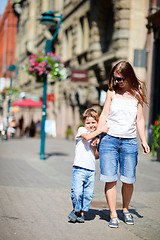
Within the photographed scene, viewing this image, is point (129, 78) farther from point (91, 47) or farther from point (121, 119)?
point (91, 47)

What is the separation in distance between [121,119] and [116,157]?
44 cm

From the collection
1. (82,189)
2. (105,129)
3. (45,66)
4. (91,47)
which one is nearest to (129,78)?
(105,129)

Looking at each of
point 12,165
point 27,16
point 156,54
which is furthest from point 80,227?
point 27,16

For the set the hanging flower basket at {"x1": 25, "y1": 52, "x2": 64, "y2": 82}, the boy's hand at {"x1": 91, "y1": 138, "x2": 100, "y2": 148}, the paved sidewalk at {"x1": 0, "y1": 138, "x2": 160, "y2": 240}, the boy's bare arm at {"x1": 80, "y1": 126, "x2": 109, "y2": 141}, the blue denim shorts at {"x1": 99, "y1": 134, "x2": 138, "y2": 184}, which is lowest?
the paved sidewalk at {"x1": 0, "y1": 138, "x2": 160, "y2": 240}

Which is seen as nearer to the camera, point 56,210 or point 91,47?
point 56,210

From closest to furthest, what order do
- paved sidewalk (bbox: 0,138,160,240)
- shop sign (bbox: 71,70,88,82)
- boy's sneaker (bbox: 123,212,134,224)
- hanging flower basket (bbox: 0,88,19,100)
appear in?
paved sidewalk (bbox: 0,138,160,240) → boy's sneaker (bbox: 123,212,134,224) → shop sign (bbox: 71,70,88,82) → hanging flower basket (bbox: 0,88,19,100)

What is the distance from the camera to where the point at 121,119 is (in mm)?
5480

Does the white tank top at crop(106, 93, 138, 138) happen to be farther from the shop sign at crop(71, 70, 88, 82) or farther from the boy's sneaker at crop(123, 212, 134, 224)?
the shop sign at crop(71, 70, 88, 82)

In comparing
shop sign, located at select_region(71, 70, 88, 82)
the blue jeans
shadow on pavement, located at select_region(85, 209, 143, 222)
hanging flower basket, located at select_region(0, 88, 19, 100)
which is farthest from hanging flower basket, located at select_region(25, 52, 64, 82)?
hanging flower basket, located at select_region(0, 88, 19, 100)

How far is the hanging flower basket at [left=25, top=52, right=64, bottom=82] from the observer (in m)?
15.0

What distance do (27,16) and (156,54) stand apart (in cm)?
3930

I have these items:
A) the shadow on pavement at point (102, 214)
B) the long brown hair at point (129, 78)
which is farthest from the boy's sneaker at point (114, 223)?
the long brown hair at point (129, 78)

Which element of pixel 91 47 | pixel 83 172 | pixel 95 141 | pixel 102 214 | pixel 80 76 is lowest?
pixel 102 214

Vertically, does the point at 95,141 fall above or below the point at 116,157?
above
